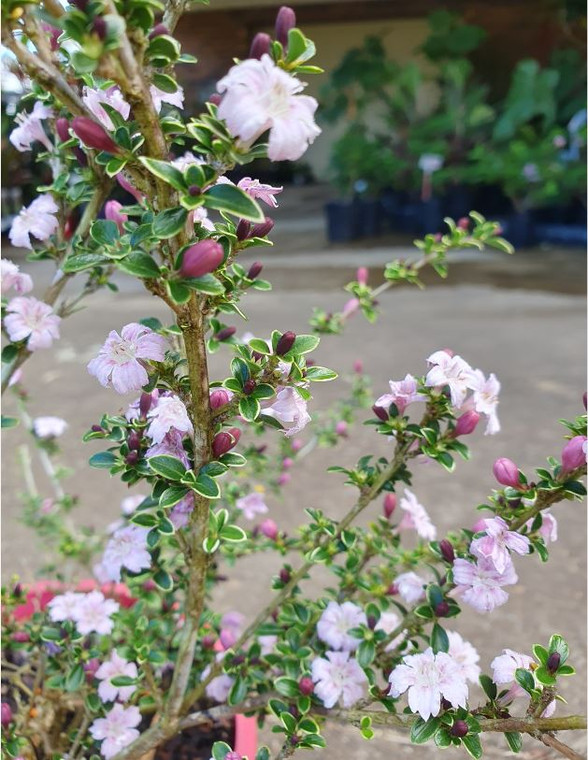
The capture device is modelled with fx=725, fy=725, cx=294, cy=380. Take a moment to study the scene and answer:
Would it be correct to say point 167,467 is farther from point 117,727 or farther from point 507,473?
point 117,727

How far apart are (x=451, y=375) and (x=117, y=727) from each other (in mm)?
653

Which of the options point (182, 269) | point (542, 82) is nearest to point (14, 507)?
point (182, 269)

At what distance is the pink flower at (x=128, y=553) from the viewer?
2.93 ft

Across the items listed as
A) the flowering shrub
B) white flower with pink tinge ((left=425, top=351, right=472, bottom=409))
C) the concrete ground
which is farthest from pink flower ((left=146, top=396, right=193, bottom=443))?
the concrete ground

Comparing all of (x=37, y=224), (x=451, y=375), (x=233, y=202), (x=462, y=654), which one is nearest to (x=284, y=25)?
(x=233, y=202)

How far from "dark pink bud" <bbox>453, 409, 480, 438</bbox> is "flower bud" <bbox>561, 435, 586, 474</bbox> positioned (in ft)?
0.33

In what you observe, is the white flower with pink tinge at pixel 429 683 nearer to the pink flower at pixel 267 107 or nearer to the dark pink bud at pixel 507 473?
the dark pink bud at pixel 507 473

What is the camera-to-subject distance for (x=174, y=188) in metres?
0.54

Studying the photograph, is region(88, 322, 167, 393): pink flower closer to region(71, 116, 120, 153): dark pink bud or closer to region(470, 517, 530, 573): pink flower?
region(71, 116, 120, 153): dark pink bud

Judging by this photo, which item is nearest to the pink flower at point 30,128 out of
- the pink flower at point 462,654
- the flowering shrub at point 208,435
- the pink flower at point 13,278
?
the flowering shrub at point 208,435

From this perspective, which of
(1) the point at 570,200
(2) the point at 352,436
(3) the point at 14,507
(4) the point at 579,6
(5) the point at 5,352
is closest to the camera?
(5) the point at 5,352

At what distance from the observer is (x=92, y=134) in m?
0.53

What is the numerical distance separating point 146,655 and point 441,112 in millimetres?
6406

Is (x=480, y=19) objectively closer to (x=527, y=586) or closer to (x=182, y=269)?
(x=527, y=586)
